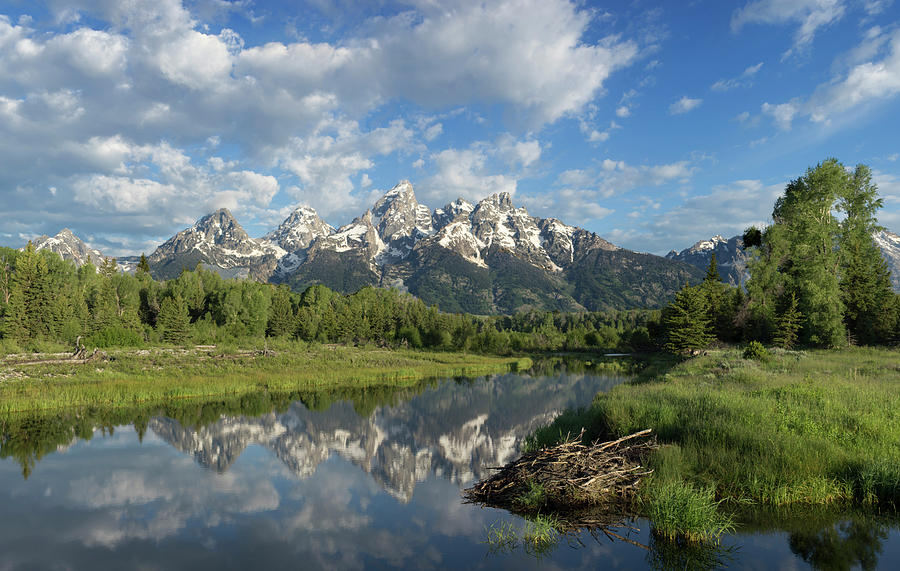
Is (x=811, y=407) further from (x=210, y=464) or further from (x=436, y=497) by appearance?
(x=210, y=464)

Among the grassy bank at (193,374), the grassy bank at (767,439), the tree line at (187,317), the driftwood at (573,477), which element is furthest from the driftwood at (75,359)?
the driftwood at (573,477)

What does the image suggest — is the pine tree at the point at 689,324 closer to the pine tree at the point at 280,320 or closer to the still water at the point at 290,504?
the still water at the point at 290,504

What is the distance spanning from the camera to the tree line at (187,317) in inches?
2763

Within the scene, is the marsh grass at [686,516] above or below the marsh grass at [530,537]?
above

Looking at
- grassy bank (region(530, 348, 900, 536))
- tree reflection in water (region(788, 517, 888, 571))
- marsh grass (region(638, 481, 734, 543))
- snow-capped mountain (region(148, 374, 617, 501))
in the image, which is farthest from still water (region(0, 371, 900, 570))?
grassy bank (region(530, 348, 900, 536))

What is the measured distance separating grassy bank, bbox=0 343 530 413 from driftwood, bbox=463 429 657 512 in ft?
127

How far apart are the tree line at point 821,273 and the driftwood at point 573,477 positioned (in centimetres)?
4740

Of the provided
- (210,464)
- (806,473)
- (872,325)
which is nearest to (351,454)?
(210,464)

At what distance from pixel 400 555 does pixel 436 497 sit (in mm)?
5738

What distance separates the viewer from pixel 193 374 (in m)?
52.5

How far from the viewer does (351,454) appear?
28.7 metres

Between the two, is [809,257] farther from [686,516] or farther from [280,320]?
[280,320]

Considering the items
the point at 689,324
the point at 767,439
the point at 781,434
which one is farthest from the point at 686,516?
the point at 689,324

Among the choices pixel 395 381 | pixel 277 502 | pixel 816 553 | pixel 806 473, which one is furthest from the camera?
pixel 395 381
